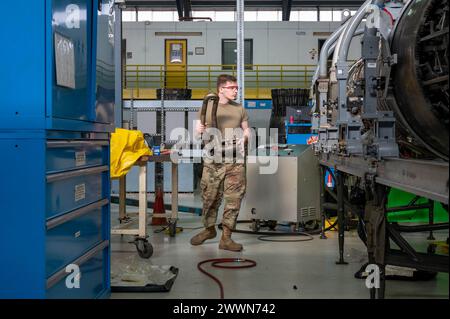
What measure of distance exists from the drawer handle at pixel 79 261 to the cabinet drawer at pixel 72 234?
2 centimetres

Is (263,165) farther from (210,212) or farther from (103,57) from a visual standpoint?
(103,57)

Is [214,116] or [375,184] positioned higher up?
[214,116]

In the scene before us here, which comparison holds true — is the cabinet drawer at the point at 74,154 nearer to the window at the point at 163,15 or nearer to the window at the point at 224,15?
the window at the point at 224,15

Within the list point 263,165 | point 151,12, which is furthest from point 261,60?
point 263,165

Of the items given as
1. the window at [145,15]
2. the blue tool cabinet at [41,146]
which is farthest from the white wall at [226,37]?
the blue tool cabinet at [41,146]

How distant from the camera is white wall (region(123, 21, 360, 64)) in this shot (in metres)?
13.6

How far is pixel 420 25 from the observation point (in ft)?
8.15

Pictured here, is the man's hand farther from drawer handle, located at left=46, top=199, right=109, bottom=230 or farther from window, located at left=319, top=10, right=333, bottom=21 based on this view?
window, located at left=319, top=10, right=333, bottom=21

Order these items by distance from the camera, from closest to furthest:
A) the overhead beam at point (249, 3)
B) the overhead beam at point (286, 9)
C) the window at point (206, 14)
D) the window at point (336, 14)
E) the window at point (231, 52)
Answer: the window at point (231, 52) → the overhead beam at point (286, 9) → the overhead beam at point (249, 3) → the window at point (206, 14) → the window at point (336, 14)

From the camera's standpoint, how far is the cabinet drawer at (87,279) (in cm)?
225

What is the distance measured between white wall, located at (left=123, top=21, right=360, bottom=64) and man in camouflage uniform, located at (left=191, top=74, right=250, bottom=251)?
363 inches

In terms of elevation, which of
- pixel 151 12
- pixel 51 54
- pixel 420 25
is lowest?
pixel 51 54
